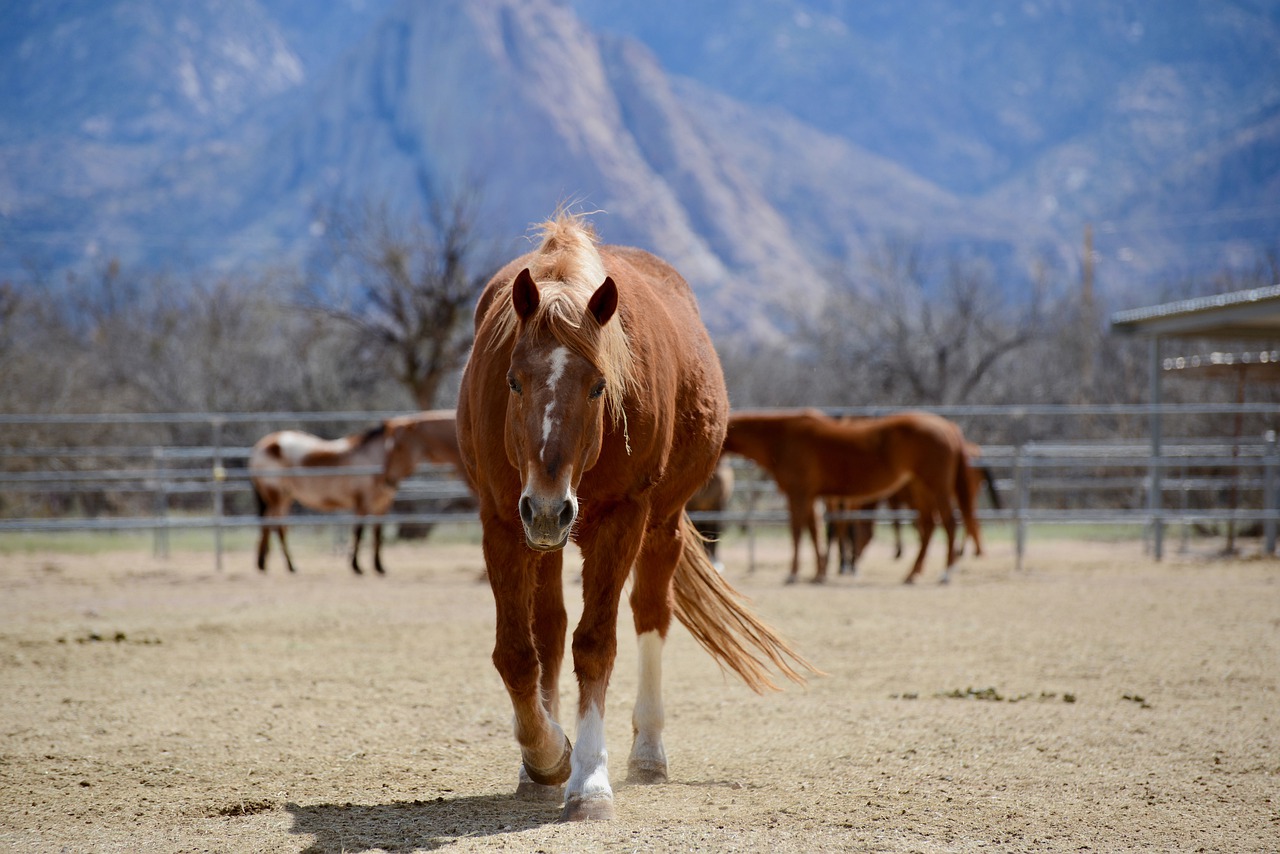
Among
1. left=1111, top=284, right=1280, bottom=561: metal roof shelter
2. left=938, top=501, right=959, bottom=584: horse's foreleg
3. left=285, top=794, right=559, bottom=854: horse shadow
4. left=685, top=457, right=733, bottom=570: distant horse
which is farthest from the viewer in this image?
left=685, top=457, right=733, bottom=570: distant horse

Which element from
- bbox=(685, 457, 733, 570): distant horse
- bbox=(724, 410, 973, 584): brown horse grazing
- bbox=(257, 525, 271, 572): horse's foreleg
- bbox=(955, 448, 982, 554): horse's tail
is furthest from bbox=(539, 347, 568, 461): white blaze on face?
bbox=(257, 525, 271, 572): horse's foreleg

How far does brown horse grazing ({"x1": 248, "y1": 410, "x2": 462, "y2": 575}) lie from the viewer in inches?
470

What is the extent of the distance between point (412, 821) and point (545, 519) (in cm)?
104

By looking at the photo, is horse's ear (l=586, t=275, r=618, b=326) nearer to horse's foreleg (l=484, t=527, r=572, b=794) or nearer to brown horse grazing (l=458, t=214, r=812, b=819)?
brown horse grazing (l=458, t=214, r=812, b=819)

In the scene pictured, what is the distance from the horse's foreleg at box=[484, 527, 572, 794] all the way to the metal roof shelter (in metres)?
9.87

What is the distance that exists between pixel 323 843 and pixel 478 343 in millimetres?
1482

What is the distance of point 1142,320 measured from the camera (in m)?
12.4

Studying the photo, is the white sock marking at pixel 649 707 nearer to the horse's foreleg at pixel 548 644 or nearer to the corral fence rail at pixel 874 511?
the horse's foreleg at pixel 548 644

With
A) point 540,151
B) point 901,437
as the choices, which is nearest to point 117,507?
point 901,437

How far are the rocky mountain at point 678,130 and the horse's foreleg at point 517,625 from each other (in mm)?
62384

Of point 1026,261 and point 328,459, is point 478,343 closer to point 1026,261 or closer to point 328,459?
point 328,459

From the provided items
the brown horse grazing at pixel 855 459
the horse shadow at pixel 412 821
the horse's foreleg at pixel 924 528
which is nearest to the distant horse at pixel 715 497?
the brown horse grazing at pixel 855 459

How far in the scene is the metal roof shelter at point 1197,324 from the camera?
10898 mm

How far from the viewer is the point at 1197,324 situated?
11859 mm
